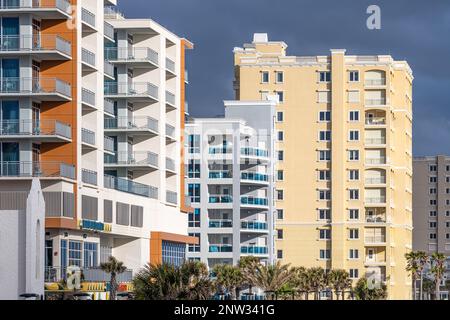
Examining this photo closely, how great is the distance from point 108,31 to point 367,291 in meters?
66.7

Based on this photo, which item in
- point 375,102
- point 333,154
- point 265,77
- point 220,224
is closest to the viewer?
point 220,224

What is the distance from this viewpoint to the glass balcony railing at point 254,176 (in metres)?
147

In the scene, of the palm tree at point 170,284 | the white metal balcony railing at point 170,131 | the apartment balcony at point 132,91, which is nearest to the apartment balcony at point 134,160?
the white metal balcony railing at point 170,131

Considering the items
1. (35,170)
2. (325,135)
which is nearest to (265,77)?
(325,135)

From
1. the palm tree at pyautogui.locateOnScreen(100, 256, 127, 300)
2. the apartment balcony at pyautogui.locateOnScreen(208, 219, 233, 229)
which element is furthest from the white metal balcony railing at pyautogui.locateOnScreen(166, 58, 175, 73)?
the apartment balcony at pyautogui.locateOnScreen(208, 219, 233, 229)

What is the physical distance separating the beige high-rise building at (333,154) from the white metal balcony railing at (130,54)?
207ft

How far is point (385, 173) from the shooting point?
16800cm

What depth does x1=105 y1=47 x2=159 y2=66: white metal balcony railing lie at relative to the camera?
342ft

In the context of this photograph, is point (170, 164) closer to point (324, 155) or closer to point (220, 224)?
point (220, 224)

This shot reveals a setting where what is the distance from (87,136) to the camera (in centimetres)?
9050

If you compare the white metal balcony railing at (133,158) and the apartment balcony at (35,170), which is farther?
the white metal balcony railing at (133,158)

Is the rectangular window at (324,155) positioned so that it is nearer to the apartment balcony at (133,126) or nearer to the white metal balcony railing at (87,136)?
the apartment balcony at (133,126)

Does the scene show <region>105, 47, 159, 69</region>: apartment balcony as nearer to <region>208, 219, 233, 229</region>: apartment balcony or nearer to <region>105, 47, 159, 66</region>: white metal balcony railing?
<region>105, 47, 159, 66</region>: white metal balcony railing

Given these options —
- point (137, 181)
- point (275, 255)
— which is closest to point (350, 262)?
point (275, 255)
